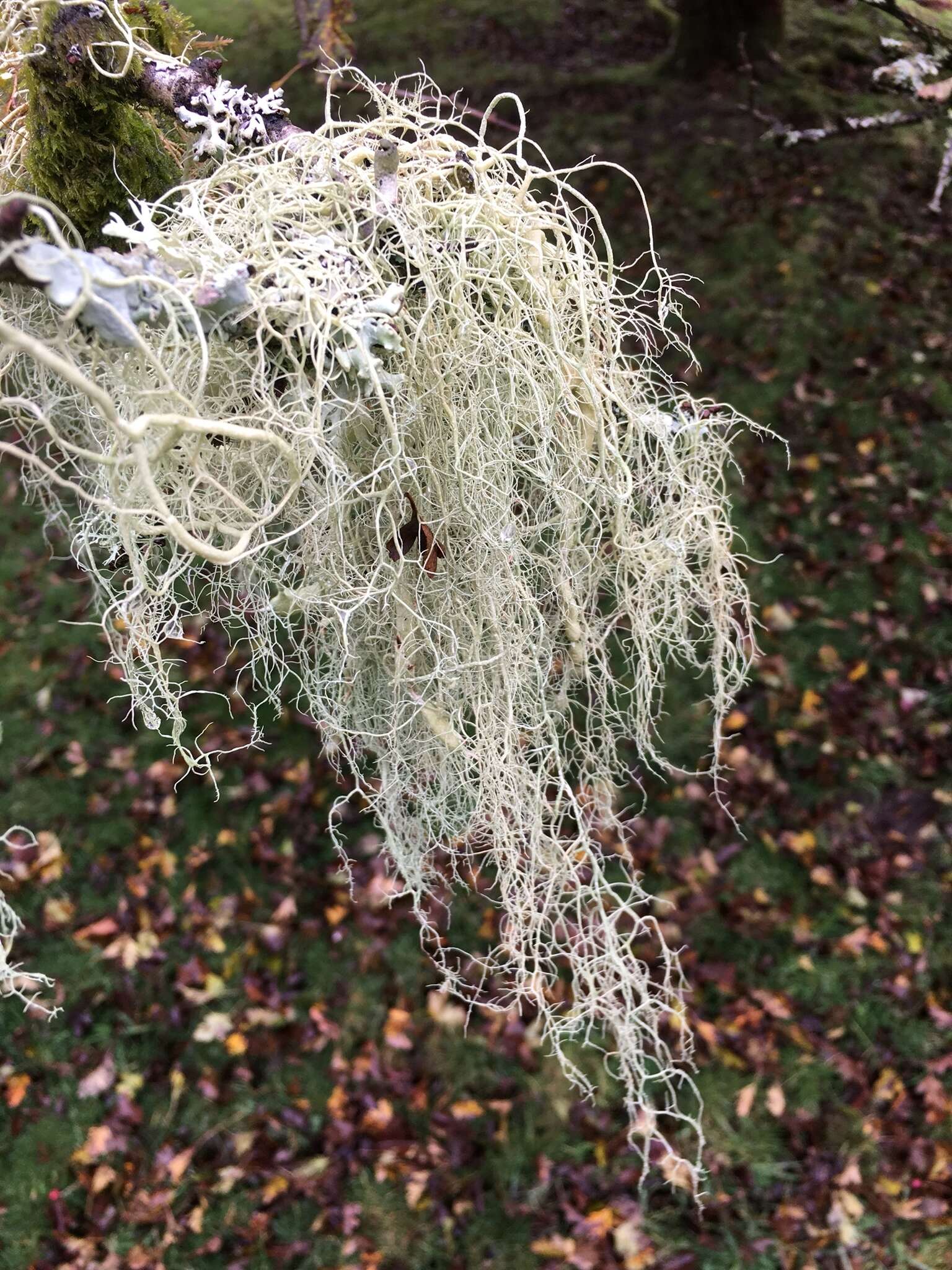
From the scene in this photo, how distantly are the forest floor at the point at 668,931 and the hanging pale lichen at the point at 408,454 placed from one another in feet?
1.79

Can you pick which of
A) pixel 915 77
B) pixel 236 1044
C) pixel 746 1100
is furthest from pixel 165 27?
pixel 746 1100

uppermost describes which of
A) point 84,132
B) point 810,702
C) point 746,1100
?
point 84,132

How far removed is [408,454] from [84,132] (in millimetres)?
497

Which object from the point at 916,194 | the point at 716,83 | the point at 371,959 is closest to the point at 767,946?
the point at 371,959

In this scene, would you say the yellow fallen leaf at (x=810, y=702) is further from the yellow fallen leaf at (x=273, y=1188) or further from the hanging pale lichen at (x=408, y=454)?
the yellow fallen leaf at (x=273, y=1188)

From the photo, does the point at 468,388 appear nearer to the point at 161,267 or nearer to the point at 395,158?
the point at 395,158

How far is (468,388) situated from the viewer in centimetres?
92

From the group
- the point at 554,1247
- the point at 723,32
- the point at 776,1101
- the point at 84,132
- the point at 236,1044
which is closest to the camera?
the point at 84,132

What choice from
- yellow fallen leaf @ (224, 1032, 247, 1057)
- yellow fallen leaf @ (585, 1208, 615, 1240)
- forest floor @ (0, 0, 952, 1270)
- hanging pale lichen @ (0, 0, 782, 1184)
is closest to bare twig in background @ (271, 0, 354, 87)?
hanging pale lichen @ (0, 0, 782, 1184)

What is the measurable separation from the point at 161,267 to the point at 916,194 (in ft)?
11.4

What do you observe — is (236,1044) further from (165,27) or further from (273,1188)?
(165,27)

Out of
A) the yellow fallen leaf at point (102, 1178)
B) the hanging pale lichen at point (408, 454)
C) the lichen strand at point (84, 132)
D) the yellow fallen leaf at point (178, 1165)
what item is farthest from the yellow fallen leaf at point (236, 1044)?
the lichen strand at point (84, 132)

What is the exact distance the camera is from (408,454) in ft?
3.08

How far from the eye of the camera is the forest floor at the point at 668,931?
191 centimetres
